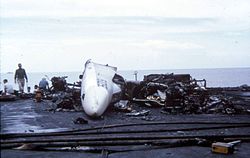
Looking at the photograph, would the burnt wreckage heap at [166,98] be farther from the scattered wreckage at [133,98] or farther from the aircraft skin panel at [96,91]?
the aircraft skin panel at [96,91]

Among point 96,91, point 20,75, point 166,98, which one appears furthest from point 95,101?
point 20,75

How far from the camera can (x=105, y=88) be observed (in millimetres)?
19141

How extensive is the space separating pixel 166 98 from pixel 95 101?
16.3 feet

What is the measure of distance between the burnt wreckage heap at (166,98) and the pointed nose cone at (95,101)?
1.89 m

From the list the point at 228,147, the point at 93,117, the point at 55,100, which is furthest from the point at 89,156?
the point at 55,100

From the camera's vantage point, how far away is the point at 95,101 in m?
17.2

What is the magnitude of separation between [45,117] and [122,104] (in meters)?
5.12

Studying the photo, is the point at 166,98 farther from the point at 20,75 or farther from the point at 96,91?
the point at 20,75

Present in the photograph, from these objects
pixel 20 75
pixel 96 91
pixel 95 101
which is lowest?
pixel 95 101

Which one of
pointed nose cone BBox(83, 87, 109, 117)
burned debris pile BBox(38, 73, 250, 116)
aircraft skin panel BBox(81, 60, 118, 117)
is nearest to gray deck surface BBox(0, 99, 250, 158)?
pointed nose cone BBox(83, 87, 109, 117)

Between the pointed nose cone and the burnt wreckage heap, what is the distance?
1.89 metres

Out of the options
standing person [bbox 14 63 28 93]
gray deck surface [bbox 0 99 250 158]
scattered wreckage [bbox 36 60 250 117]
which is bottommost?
gray deck surface [bbox 0 99 250 158]

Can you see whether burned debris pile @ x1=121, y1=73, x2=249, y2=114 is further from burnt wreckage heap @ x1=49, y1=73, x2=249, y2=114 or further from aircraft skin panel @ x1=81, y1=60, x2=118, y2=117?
aircraft skin panel @ x1=81, y1=60, x2=118, y2=117

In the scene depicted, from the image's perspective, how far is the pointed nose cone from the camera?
16703mm
